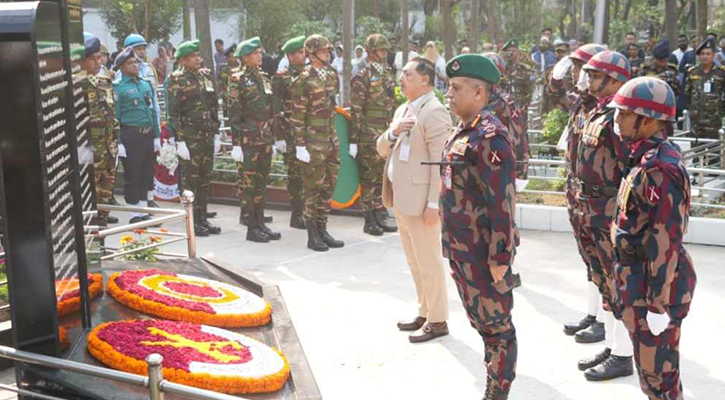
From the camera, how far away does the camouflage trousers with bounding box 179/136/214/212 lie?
1075 centimetres

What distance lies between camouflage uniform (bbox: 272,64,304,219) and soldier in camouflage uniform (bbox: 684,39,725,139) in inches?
268

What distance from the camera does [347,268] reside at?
900 centimetres

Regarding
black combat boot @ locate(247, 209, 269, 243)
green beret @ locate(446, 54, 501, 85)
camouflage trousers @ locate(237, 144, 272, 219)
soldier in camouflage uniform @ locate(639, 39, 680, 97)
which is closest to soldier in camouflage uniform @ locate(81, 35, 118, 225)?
camouflage trousers @ locate(237, 144, 272, 219)

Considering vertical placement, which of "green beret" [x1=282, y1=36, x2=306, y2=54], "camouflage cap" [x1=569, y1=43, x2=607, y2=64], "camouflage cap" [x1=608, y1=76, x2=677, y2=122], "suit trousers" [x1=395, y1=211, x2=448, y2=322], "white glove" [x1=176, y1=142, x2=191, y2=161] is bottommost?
"suit trousers" [x1=395, y1=211, x2=448, y2=322]

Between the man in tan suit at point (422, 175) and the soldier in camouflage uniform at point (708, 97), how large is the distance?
869 centimetres

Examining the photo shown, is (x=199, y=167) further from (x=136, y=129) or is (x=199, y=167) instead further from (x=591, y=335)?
(x=591, y=335)

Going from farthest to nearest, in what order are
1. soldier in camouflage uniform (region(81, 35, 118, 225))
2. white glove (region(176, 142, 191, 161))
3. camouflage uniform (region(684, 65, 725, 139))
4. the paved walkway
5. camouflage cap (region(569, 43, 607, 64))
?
1. camouflage uniform (region(684, 65, 725, 139))
2. white glove (region(176, 142, 191, 161))
3. soldier in camouflage uniform (region(81, 35, 118, 225))
4. camouflage cap (region(569, 43, 607, 64))
5. the paved walkway

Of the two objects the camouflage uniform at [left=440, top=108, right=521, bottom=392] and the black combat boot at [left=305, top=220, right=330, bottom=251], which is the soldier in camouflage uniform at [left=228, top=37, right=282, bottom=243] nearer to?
the black combat boot at [left=305, top=220, right=330, bottom=251]

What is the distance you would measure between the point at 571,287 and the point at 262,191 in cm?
405

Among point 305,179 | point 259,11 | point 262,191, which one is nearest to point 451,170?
point 305,179

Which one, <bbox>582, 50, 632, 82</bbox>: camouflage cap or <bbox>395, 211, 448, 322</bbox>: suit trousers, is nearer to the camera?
<bbox>582, 50, 632, 82</bbox>: camouflage cap

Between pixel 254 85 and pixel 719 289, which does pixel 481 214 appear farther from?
pixel 254 85

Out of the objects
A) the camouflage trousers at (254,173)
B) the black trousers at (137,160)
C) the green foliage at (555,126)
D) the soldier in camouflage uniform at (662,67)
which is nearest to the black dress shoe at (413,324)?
the camouflage trousers at (254,173)

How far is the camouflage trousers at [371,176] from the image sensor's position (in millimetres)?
10578
